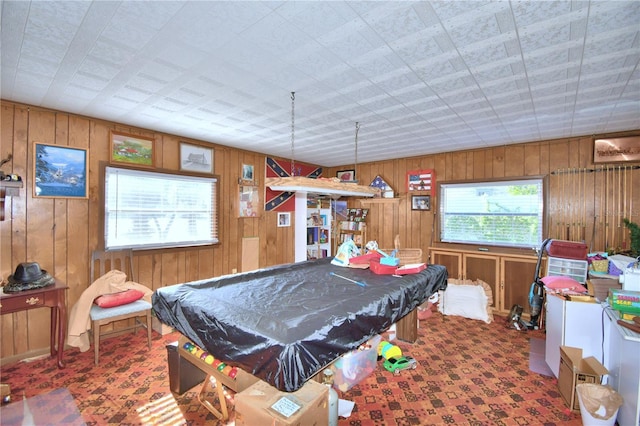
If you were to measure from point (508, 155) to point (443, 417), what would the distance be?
3.72 m

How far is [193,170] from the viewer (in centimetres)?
416

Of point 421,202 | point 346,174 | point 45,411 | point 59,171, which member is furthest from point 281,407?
point 346,174

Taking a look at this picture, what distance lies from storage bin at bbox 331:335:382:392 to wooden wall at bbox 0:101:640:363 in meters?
2.67

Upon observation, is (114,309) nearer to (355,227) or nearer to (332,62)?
(332,62)

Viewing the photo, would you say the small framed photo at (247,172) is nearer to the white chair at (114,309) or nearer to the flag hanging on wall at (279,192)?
the flag hanging on wall at (279,192)

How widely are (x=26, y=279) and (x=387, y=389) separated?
3296 mm

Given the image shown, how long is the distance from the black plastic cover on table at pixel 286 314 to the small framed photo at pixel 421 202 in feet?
7.88

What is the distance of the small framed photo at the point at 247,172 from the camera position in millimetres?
4785

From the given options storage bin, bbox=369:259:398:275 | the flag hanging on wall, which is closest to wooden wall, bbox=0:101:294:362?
the flag hanging on wall

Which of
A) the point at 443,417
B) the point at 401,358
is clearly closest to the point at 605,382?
the point at 443,417

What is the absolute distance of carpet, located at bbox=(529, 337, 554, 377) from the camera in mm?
2753

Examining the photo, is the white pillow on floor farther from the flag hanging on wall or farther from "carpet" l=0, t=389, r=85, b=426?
"carpet" l=0, t=389, r=85, b=426

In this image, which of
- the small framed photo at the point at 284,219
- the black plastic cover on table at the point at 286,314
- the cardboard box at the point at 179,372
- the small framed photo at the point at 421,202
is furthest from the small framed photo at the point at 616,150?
the cardboard box at the point at 179,372

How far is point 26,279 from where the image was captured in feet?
8.55
